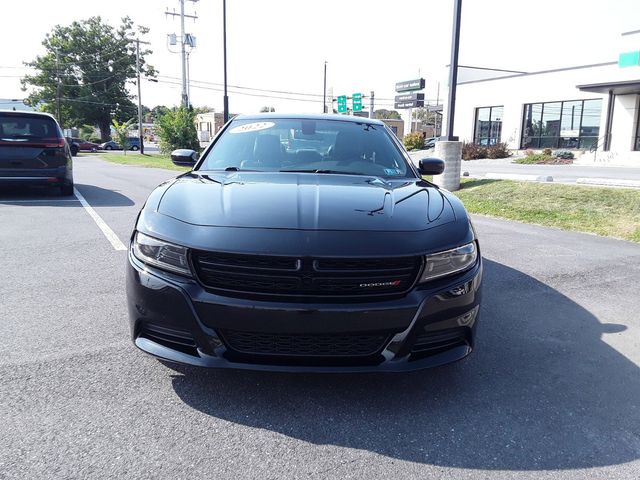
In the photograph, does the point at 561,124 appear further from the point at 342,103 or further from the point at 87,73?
the point at 87,73

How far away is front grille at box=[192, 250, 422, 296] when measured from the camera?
2365 millimetres

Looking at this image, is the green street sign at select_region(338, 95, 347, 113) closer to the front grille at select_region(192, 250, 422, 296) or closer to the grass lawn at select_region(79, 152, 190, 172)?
the grass lawn at select_region(79, 152, 190, 172)

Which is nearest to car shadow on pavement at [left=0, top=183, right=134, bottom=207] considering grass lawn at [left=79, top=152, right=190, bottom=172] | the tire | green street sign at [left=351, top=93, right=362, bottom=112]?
the tire

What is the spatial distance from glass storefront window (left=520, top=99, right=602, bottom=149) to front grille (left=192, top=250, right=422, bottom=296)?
3501 cm

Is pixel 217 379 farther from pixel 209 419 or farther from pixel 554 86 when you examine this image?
pixel 554 86

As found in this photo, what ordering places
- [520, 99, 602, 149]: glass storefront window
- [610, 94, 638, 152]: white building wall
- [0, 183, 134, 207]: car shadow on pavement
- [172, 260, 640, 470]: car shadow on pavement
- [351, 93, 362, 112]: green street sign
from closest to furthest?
[172, 260, 640, 470]: car shadow on pavement
[0, 183, 134, 207]: car shadow on pavement
[610, 94, 638, 152]: white building wall
[520, 99, 602, 149]: glass storefront window
[351, 93, 362, 112]: green street sign

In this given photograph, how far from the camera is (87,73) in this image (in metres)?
65.2

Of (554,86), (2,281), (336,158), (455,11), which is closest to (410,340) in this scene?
(336,158)

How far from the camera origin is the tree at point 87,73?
63.5 m

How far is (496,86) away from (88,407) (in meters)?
41.6

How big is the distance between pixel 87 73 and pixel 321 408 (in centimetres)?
7294

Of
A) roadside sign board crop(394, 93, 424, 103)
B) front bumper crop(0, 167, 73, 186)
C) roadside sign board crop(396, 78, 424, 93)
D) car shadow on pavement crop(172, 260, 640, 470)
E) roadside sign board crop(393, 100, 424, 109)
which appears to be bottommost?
car shadow on pavement crop(172, 260, 640, 470)

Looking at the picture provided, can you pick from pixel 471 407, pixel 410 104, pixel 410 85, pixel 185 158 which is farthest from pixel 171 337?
pixel 410 85

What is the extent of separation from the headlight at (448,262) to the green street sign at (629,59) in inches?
1269
